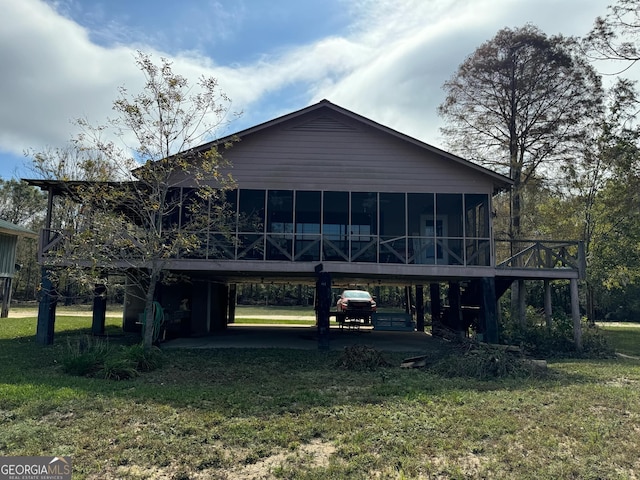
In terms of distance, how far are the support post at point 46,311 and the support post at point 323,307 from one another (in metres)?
7.22

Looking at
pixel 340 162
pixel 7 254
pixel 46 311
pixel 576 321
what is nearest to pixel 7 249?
pixel 7 254

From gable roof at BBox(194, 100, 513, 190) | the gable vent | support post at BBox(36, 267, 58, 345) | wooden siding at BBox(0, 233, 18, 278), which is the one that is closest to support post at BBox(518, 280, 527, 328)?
gable roof at BBox(194, 100, 513, 190)

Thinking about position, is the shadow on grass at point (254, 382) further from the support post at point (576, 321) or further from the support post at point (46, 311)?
the support post at point (576, 321)

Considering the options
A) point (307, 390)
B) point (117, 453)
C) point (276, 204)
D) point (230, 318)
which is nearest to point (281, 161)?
point (276, 204)

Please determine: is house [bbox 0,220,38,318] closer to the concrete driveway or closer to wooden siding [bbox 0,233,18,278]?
wooden siding [bbox 0,233,18,278]

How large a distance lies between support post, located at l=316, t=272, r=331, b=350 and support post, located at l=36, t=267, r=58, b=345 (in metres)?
7.22

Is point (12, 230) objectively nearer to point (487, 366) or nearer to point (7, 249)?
point (7, 249)

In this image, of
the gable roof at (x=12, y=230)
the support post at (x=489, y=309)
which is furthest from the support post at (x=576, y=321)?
the gable roof at (x=12, y=230)

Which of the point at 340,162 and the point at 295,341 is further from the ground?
the point at 340,162

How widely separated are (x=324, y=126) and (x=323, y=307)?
5442 millimetres

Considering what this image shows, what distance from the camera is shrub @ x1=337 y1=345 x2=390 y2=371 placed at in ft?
32.3

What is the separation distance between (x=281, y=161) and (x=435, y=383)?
7.83 metres

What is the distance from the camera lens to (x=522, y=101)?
1995cm

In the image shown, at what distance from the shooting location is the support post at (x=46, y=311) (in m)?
12.4
